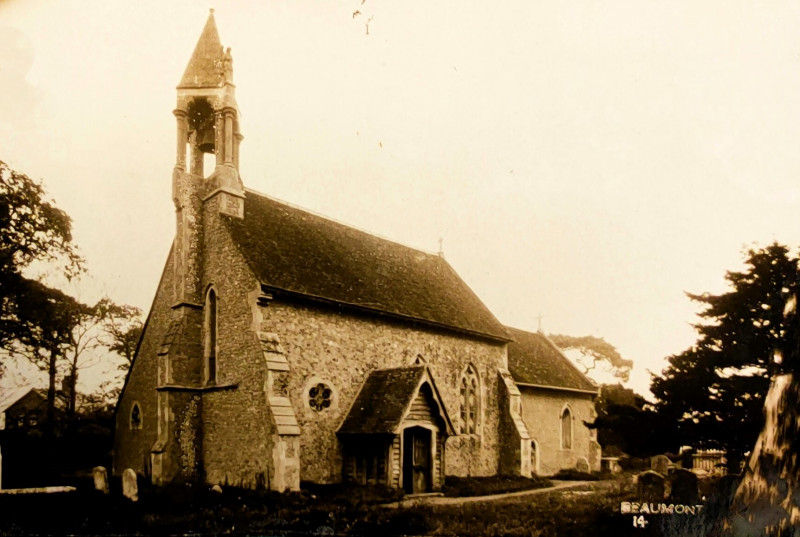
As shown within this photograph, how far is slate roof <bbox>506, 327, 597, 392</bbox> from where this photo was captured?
94.4 ft

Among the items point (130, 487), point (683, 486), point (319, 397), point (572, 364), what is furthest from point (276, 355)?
point (572, 364)

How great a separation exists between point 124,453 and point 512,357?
56.3 feet

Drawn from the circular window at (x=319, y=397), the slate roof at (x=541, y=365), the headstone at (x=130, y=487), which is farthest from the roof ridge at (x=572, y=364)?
the headstone at (x=130, y=487)

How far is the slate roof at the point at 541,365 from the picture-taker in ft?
94.4

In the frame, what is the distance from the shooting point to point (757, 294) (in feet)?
37.8

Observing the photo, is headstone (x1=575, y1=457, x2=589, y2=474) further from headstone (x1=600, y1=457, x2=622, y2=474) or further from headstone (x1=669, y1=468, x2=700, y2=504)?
headstone (x1=669, y1=468, x2=700, y2=504)

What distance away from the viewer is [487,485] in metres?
20.2

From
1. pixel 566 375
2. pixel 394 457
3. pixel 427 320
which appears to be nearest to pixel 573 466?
pixel 566 375

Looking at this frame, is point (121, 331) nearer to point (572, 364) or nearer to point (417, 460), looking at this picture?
point (417, 460)

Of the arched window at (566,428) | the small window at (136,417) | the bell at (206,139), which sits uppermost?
the bell at (206,139)

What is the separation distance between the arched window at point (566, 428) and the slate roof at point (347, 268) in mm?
6001

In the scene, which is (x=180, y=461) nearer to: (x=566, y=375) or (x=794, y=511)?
(x=794, y=511)

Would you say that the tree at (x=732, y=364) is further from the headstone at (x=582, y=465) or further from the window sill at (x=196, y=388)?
the headstone at (x=582, y=465)

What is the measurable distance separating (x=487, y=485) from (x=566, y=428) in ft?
35.8
